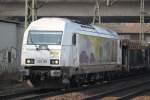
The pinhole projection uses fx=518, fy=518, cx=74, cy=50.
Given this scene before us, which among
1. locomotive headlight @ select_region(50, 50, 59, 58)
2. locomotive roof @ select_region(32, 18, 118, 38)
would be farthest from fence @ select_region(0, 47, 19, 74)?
locomotive headlight @ select_region(50, 50, 59, 58)

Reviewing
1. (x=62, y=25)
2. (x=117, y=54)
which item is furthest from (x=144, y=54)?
(x=62, y=25)

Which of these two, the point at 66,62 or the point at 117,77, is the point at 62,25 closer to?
the point at 66,62

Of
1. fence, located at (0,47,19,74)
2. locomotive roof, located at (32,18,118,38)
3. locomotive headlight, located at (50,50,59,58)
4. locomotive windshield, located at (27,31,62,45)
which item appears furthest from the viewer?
fence, located at (0,47,19,74)

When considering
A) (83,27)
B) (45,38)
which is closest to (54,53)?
(45,38)

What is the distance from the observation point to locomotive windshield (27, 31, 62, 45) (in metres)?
22.6

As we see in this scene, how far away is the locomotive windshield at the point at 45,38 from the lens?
74.2ft

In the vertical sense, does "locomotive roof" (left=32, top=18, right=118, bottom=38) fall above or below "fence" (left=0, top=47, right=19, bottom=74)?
above

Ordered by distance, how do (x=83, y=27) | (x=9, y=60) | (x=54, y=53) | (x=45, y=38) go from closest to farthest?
(x=54, y=53)
(x=45, y=38)
(x=83, y=27)
(x=9, y=60)

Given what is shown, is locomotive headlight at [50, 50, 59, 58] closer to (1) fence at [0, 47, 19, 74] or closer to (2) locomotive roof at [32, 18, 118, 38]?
(2) locomotive roof at [32, 18, 118, 38]

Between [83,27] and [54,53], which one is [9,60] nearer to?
[83,27]

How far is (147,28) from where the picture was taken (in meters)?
97.8

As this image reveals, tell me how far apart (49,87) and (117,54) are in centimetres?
Answer: 960

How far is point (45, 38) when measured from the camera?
74.7 feet

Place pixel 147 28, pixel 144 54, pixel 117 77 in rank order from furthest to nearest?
pixel 147 28
pixel 144 54
pixel 117 77
